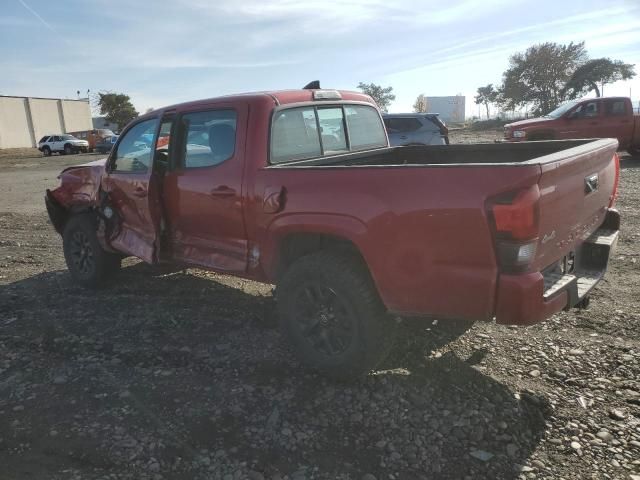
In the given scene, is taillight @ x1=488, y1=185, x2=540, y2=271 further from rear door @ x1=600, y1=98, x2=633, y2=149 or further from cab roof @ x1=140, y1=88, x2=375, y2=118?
rear door @ x1=600, y1=98, x2=633, y2=149

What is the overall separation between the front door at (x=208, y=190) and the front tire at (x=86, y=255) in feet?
4.19

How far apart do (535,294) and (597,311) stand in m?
2.18

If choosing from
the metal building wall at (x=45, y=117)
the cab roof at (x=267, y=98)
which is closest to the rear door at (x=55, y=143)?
the metal building wall at (x=45, y=117)

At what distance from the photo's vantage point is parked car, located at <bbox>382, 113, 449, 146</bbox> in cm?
1292

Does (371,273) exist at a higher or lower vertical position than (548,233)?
lower

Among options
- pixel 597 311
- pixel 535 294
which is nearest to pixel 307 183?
pixel 535 294

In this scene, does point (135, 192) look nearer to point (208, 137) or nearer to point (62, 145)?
point (208, 137)

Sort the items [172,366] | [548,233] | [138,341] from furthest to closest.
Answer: [138,341] → [172,366] → [548,233]

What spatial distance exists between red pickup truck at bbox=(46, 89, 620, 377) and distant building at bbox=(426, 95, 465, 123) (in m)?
75.9

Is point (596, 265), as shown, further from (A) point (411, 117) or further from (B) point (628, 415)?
(A) point (411, 117)

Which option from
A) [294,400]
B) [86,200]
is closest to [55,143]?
[86,200]

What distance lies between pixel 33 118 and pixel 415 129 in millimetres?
56385

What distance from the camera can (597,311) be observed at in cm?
428

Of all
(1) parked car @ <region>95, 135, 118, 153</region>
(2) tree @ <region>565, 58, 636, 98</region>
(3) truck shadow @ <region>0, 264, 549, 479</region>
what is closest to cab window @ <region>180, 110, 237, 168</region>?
(3) truck shadow @ <region>0, 264, 549, 479</region>
